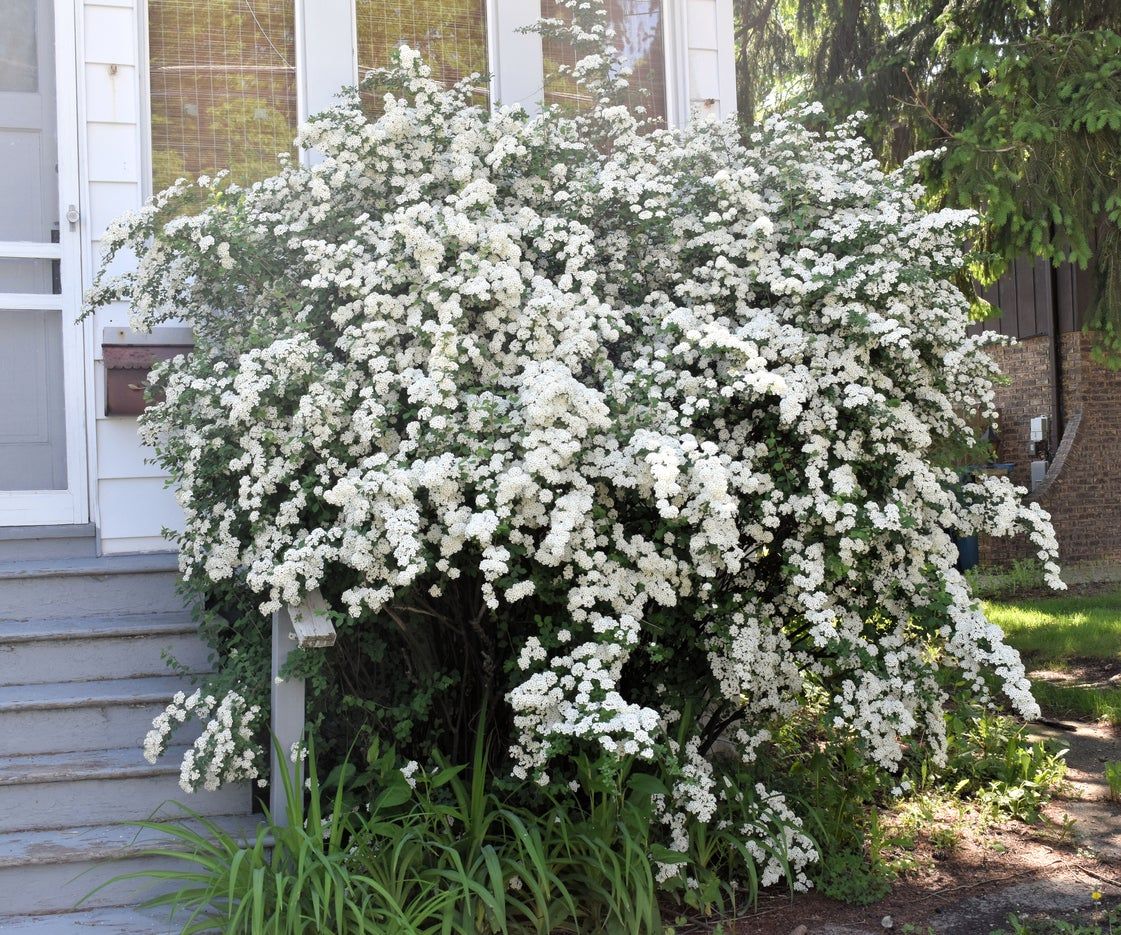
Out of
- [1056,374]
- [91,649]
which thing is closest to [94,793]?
[91,649]

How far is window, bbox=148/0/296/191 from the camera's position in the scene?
16.7 feet

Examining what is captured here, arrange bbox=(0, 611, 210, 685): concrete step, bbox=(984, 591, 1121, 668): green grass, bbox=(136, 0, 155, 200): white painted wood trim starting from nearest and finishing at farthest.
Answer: bbox=(0, 611, 210, 685): concrete step, bbox=(136, 0, 155, 200): white painted wood trim, bbox=(984, 591, 1121, 668): green grass

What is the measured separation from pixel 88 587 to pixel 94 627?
0.28m

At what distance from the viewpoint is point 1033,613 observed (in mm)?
8773

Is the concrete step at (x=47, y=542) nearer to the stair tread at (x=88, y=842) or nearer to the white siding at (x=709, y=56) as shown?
the stair tread at (x=88, y=842)

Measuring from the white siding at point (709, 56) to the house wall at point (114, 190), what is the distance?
2555 mm

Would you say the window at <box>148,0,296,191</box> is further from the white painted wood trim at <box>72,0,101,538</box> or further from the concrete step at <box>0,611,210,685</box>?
the concrete step at <box>0,611,210,685</box>

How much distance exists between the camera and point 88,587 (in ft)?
14.9

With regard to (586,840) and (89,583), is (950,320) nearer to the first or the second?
(586,840)

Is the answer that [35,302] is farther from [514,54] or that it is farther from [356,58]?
[514,54]

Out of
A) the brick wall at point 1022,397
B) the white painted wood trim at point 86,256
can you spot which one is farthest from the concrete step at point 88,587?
the brick wall at point 1022,397

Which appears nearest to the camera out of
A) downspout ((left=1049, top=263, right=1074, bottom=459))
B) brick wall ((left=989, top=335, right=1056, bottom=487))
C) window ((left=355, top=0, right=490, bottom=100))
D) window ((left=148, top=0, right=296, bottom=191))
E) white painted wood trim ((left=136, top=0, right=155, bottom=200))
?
white painted wood trim ((left=136, top=0, right=155, bottom=200))

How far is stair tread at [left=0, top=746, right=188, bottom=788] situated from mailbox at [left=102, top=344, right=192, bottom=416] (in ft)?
4.67

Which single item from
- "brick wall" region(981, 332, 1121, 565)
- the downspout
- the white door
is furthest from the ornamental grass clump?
the downspout
